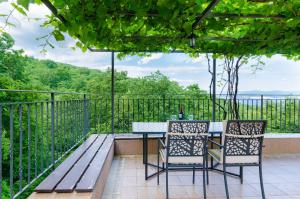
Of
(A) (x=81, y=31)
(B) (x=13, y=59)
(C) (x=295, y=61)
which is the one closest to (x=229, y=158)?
(A) (x=81, y=31)

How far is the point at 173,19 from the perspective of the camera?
2.69 metres

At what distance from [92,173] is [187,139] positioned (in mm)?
1126

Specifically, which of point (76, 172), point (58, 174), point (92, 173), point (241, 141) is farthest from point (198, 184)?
point (58, 174)

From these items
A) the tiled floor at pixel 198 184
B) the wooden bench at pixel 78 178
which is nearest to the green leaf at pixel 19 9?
the wooden bench at pixel 78 178

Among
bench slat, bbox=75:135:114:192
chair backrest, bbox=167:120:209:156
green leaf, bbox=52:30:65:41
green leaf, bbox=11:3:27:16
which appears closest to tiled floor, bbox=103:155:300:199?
bench slat, bbox=75:135:114:192

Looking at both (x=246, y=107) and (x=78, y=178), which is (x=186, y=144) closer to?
(x=78, y=178)

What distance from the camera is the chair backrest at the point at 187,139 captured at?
9.84 ft

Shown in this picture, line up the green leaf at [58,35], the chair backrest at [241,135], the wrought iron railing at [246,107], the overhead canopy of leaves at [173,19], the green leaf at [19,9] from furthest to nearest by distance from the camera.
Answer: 1. the wrought iron railing at [246,107]
2. the chair backrest at [241,135]
3. the green leaf at [58,35]
4. the overhead canopy of leaves at [173,19]
5. the green leaf at [19,9]

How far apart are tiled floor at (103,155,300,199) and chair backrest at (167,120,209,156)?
0.52 m

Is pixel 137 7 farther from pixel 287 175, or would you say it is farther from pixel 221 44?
pixel 287 175

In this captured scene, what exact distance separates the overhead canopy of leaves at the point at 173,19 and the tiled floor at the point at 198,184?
6.13 feet

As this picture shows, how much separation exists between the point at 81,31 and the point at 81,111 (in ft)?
7.31

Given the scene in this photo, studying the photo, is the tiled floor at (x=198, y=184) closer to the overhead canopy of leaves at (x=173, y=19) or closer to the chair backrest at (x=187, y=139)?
the chair backrest at (x=187, y=139)

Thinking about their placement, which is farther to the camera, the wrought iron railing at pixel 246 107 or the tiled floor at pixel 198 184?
the wrought iron railing at pixel 246 107
